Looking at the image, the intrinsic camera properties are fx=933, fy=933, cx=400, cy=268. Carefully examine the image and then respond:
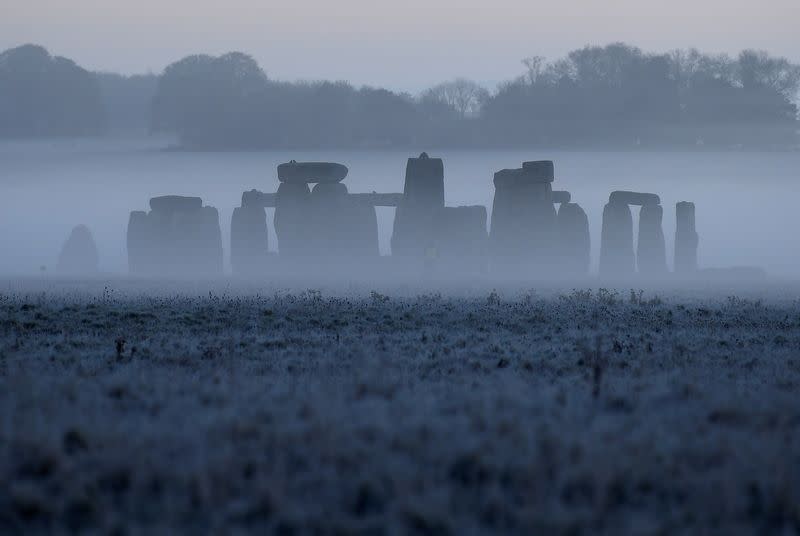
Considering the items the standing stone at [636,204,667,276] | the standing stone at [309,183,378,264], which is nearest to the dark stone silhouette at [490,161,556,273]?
the standing stone at [309,183,378,264]

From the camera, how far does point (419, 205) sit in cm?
4900

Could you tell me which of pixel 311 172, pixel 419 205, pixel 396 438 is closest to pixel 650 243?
pixel 419 205

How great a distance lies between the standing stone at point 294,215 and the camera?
1939 inches

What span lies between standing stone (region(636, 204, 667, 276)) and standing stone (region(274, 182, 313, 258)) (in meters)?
19.4

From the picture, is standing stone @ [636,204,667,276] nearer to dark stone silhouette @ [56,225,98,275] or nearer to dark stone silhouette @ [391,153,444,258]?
dark stone silhouette @ [391,153,444,258]

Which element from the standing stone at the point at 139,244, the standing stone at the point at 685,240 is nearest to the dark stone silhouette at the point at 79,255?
the standing stone at the point at 139,244

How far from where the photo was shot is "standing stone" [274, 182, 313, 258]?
4925 centimetres

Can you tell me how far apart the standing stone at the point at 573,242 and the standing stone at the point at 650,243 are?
3.89m

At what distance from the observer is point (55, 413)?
25.6 feet

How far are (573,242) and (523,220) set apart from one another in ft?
14.8

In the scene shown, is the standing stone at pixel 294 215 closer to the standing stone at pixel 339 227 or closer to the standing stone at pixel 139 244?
the standing stone at pixel 339 227

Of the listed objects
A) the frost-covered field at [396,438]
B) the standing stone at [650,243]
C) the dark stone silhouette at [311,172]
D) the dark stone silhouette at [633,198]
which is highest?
the dark stone silhouette at [311,172]

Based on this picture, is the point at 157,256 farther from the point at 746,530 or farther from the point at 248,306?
the point at 746,530

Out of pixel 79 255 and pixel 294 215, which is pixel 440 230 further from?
pixel 79 255
